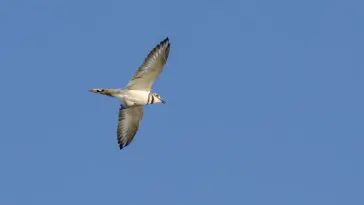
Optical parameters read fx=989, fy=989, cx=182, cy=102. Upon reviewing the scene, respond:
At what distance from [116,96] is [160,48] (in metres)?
3.64

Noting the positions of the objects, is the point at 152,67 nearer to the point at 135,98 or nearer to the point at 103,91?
the point at 135,98

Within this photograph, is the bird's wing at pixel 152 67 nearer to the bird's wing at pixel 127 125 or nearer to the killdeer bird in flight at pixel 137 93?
the killdeer bird in flight at pixel 137 93

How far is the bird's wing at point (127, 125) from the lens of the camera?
52844 mm

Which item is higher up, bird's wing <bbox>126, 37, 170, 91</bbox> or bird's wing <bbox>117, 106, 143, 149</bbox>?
bird's wing <bbox>126, 37, 170, 91</bbox>

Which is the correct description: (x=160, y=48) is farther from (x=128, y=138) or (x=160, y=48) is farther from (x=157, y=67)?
(x=128, y=138)

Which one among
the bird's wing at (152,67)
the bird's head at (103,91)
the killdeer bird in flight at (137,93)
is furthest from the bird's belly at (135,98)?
the bird's head at (103,91)

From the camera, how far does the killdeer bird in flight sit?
158ft

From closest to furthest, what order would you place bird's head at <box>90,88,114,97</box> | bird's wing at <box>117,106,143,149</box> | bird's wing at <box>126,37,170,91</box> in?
bird's wing at <box>126,37,170,91</box>
bird's head at <box>90,88,114,97</box>
bird's wing at <box>117,106,143,149</box>

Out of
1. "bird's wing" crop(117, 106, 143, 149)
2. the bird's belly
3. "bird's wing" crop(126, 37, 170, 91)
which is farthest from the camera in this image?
"bird's wing" crop(117, 106, 143, 149)

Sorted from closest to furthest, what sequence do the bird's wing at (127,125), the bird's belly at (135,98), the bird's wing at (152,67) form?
the bird's wing at (152,67) → the bird's belly at (135,98) → the bird's wing at (127,125)

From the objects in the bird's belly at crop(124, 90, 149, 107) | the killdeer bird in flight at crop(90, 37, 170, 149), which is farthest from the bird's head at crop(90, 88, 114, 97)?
the bird's belly at crop(124, 90, 149, 107)

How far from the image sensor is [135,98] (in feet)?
165

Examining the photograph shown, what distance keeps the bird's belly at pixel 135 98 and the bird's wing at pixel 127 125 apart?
7.11 feet

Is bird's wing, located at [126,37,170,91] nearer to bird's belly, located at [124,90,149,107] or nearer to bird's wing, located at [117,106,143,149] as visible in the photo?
bird's belly, located at [124,90,149,107]
